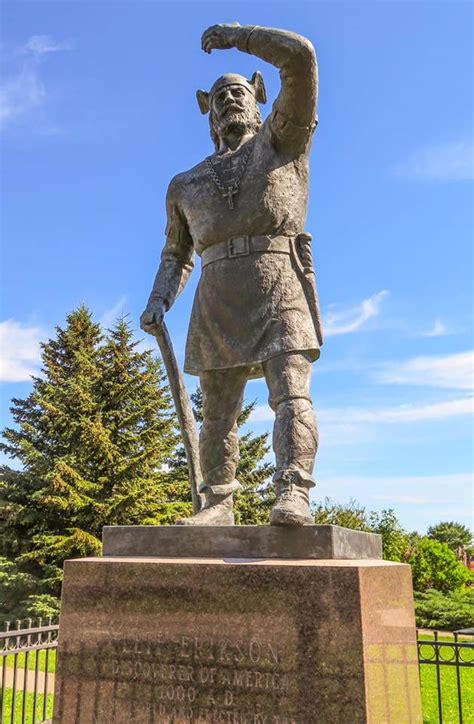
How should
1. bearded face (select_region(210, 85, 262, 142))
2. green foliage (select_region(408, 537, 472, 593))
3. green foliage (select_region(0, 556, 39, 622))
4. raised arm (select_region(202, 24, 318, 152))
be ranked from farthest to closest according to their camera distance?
1. green foliage (select_region(408, 537, 472, 593))
2. green foliage (select_region(0, 556, 39, 622))
3. bearded face (select_region(210, 85, 262, 142))
4. raised arm (select_region(202, 24, 318, 152))

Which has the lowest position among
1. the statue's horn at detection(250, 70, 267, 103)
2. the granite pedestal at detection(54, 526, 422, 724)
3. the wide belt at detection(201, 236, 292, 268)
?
the granite pedestal at detection(54, 526, 422, 724)

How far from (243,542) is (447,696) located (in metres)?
8.02

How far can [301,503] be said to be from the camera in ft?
10.7

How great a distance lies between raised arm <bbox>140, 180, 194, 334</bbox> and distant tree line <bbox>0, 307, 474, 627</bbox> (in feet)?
46.9

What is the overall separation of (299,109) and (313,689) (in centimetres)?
301

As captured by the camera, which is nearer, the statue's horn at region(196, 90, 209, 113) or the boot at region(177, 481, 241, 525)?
the boot at region(177, 481, 241, 525)

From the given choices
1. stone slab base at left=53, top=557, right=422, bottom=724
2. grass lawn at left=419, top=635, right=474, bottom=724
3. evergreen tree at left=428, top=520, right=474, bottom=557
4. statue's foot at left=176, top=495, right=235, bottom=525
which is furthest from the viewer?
evergreen tree at left=428, top=520, right=474, bottom=557

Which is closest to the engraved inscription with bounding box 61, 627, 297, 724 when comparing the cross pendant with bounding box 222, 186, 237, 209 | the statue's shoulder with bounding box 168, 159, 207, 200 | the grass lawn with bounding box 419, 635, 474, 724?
the cross pendant with bounding box 222, 186, 237, 209

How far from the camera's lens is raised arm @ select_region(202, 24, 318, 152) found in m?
3.57

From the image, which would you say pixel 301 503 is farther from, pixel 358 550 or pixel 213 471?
pixel 213 471

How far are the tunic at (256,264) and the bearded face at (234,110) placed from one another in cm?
18

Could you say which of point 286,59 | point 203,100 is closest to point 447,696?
point 203,100

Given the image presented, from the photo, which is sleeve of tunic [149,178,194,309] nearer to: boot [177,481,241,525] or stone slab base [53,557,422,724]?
boot [177,481,241,525]

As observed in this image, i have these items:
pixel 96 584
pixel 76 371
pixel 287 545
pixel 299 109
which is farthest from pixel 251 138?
pixel 76 371
